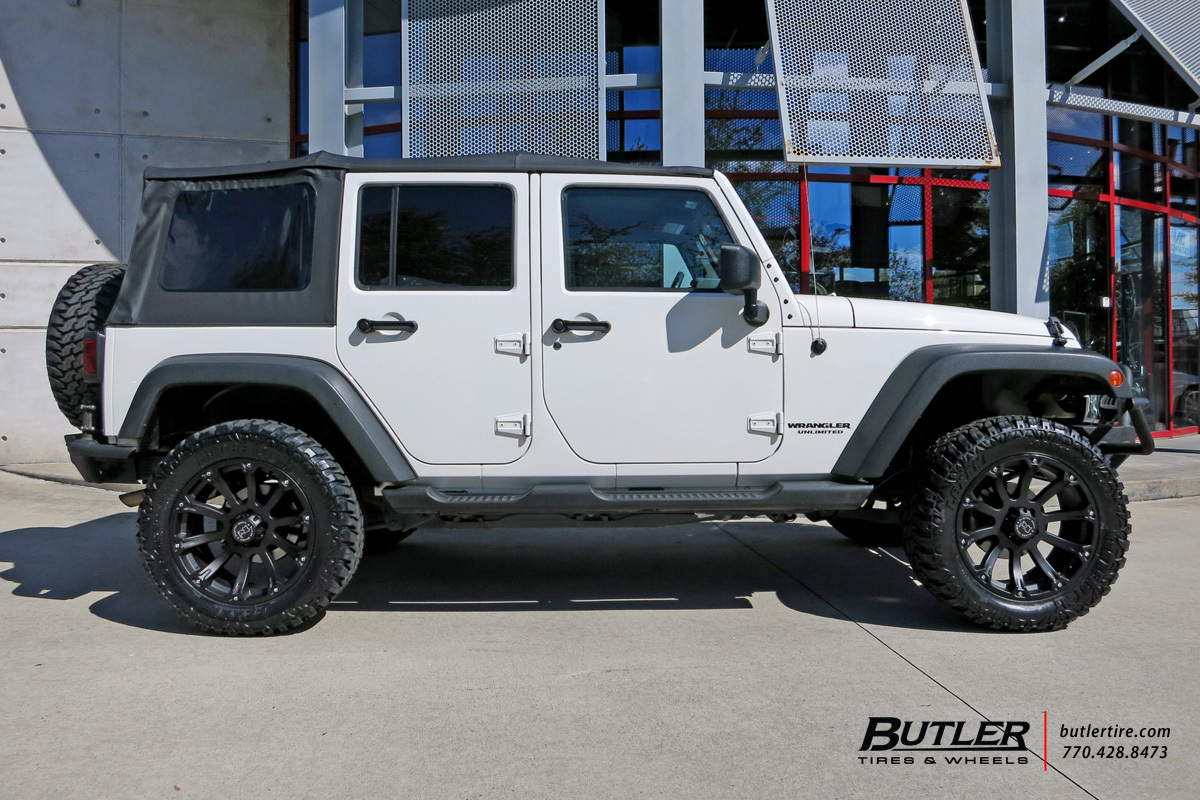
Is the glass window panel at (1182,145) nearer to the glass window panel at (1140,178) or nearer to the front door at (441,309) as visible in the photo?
the glass window panel at (1140,178)

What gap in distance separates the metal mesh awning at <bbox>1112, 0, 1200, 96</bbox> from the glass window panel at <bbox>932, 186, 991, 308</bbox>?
7.39 ft

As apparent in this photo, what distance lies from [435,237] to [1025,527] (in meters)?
2.85

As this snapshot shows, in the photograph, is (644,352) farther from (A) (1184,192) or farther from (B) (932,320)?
(A) (1184,192)

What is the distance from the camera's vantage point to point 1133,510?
23.0ft

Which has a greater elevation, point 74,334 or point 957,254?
point 957,254

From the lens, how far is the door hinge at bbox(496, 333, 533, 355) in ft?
12.2

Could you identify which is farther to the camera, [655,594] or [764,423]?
[655,594]

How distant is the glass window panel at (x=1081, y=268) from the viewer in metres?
10.6

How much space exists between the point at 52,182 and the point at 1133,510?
11148 mm

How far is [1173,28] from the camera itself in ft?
29.7

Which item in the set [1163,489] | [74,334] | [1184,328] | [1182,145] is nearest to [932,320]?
[74,334]

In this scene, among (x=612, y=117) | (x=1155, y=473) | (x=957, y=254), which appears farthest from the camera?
(x=957, y=254)

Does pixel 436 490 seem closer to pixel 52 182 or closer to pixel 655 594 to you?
pixel 655 594

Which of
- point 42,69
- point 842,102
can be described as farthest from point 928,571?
point 42,69
